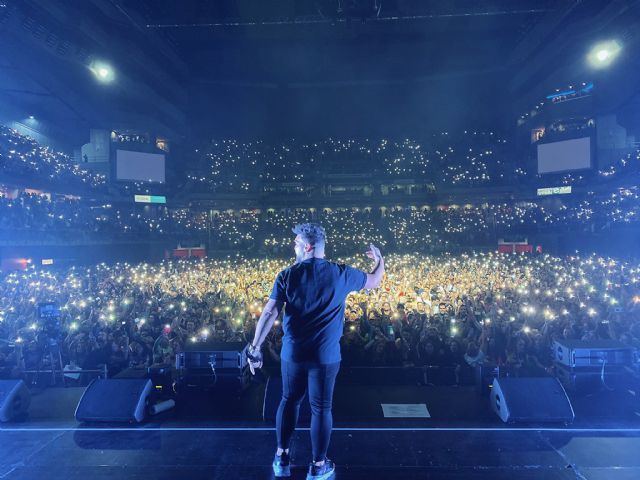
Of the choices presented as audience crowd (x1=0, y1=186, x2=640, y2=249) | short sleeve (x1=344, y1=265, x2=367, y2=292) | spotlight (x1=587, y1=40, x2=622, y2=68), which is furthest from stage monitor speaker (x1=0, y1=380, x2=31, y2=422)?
spotlight (x1=587, y1=40, x2=622, y2=68)

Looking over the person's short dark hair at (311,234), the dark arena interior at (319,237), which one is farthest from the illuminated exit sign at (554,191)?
the person's short dark hair at (311,234)

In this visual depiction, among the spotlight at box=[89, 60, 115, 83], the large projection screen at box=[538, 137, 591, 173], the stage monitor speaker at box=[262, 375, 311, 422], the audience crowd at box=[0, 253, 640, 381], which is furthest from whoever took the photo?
the large projection screen at box=[538, 137, 591, 173]

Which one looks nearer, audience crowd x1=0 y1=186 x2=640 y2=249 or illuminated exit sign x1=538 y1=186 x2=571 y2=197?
audience crowd x1=0 y1=186 x2=640 y2=249

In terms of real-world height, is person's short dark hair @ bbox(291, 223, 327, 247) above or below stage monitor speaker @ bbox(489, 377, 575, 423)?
above

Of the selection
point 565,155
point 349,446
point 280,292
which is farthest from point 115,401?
point 565,155

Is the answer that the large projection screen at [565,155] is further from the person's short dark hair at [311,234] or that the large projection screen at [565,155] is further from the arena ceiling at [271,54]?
the person's short dark hair at [311,234]

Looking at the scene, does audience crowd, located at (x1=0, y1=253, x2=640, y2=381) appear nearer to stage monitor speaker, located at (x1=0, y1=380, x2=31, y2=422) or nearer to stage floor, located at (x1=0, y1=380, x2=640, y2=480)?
stage floor, located at (x1=0, y1=380, x2=640, y2=480)

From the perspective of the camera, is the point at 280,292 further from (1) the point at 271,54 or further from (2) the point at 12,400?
(1) the point at 271,54

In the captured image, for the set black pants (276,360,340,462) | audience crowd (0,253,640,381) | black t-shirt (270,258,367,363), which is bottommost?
audience crowd (0,253,640,381)
